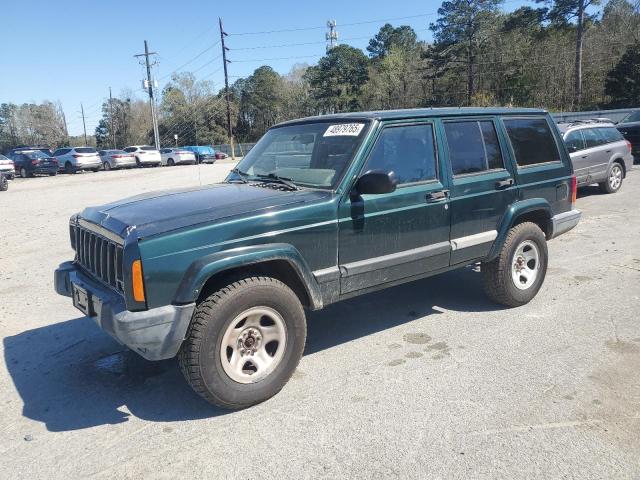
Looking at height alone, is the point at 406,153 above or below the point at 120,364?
above

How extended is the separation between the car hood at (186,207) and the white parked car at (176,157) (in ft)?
120

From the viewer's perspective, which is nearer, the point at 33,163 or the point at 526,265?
the point at 526,265

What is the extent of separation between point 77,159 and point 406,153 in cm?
3214

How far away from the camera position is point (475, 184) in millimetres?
4562

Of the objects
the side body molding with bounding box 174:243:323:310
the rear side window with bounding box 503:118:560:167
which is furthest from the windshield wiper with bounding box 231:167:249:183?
the rear side window with bounding box 503:118:560:167

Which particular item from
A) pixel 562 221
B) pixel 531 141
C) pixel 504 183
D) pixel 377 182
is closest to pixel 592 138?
pixel 562 221

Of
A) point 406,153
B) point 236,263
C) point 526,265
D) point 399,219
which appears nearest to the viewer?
point 236,263

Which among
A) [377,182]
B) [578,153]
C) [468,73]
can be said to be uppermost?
[468,73]

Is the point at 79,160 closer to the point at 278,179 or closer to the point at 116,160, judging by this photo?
the point at 116,160

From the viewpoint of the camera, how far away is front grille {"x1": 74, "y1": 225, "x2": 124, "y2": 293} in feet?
10.8

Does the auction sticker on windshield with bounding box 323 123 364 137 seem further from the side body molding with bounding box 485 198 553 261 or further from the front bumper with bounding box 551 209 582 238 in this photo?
the front bumper with bounding box 551 209 582 238

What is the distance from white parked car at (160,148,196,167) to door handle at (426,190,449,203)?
37.0 meters

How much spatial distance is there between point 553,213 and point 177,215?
3.97m

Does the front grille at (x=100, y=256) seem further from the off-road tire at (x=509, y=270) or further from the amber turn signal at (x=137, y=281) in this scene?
the off-road tire at (x=509, y=270)
